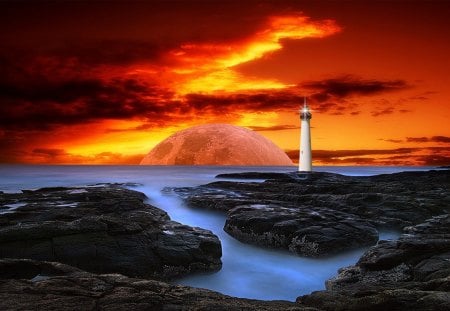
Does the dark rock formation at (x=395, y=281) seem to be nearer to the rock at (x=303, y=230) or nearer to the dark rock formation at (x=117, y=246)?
the rock at (x=303, y=230)

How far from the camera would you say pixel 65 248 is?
8609 millimetres

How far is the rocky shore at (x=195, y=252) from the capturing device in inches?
191

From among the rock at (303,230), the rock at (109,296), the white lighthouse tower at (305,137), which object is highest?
the white lighthouse tower at (305,137)

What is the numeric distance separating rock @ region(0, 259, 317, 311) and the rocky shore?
0.01 meters

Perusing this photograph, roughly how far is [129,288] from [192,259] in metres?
4.14

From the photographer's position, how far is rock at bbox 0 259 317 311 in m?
Answer: 4.47

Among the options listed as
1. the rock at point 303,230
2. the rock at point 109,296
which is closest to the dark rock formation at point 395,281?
the rock at point 109,296

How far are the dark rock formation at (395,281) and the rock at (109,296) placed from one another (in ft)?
2.47

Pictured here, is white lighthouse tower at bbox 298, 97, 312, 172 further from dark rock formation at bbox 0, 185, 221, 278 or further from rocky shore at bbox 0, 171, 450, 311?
dark rock formation at bbox 0, 185, 221, 278

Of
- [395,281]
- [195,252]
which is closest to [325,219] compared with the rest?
[195,252]

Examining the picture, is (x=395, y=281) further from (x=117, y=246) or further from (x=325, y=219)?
(x=117, y=246)

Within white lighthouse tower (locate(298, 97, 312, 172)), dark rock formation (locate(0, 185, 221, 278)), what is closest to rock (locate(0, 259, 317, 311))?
dark rock formation (locate(0, 185, 221, 278))

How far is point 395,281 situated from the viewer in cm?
731

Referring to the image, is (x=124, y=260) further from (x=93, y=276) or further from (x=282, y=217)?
(x=282, y=217)
